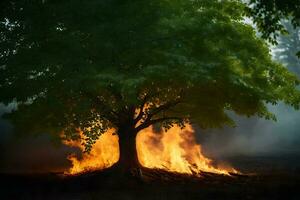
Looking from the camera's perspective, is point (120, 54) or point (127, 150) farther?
point (127, 150)

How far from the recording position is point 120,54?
18.9m

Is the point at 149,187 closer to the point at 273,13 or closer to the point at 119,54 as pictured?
the point at 119,54

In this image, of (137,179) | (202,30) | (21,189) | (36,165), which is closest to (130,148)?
(137,179)

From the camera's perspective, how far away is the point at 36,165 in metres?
32.1

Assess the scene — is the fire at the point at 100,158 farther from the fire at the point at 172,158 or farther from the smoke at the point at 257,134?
the smoke at the point at 257,134

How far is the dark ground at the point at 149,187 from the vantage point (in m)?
17.6

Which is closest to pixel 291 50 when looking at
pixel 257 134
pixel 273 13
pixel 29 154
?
pixel 257 134

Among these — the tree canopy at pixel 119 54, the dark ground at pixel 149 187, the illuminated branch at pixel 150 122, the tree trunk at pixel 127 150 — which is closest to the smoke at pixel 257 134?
the illuminated branch at pixel 150 122

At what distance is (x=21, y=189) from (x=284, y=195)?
11065 mm

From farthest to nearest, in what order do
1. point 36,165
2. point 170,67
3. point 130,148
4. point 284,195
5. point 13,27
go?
point 36,165 → point 130,148 → point 13,27 → point 170,67 → point 284,195

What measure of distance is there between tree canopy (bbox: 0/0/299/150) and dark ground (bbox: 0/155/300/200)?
9.47 feet

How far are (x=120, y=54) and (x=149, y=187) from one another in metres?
6.08

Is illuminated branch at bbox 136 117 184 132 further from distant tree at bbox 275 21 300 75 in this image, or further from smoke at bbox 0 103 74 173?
distant tree at bbox 275 21 300 75

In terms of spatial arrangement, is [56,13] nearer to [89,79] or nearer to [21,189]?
[89,79]
